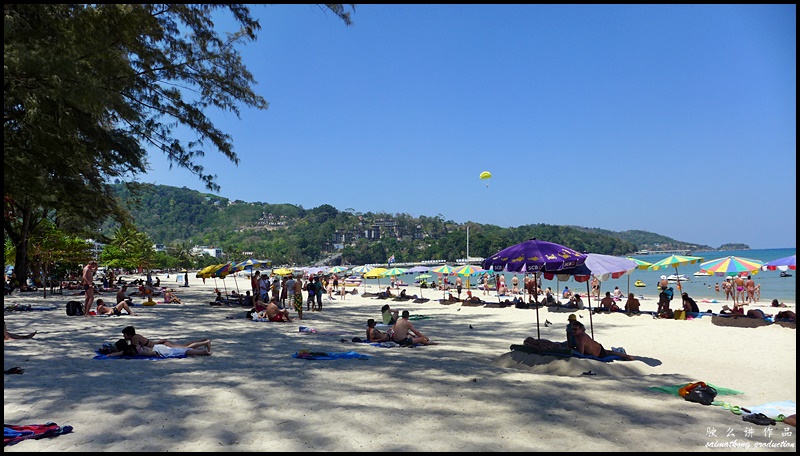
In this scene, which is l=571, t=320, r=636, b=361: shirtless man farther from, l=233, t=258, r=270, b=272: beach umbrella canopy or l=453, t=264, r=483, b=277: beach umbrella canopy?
l=453, t=264, r=483, b=277: beach umbrella canopy

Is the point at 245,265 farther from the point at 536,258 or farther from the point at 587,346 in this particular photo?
the point at 587,346

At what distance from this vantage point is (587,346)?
7.32 metres

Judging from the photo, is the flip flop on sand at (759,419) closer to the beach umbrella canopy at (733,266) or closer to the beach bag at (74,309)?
the beach umbrella canopy at (733,266)

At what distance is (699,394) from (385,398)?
330cm

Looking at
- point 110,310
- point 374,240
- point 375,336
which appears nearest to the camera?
point 375,336

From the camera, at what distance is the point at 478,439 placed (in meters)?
4.12

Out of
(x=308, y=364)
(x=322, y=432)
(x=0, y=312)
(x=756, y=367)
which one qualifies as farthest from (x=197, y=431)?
(x=756, y=367)

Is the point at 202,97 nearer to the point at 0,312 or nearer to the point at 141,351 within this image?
the point at 141,351

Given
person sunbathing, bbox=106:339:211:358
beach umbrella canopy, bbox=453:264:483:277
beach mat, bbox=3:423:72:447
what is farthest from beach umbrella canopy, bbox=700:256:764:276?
beach mat, bbox=3:423:72:447

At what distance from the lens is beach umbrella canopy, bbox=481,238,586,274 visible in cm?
733

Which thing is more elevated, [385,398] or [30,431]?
[30,431]

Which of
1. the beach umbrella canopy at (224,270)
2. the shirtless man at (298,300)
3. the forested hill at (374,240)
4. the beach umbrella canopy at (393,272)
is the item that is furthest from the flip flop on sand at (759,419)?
the forested hill at (374,240)

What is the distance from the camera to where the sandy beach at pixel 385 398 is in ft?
13.4

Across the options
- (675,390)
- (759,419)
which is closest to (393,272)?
(675,390)
